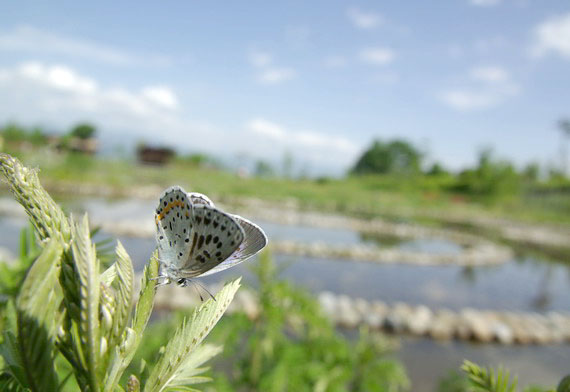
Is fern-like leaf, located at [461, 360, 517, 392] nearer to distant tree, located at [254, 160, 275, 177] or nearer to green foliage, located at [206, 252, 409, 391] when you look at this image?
green foliage, located at [206, 252, 409, 391]

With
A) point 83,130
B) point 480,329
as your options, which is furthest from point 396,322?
point 83,130

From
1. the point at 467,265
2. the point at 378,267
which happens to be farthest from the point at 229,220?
the point at 467,265

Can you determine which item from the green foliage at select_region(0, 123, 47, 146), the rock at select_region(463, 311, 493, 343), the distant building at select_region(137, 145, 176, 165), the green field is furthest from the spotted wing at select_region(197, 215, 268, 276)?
the distant building at select_region(137, 145, 176, 165)

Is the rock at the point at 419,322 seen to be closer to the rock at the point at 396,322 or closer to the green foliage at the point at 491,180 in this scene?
the rock at the point at 396,322

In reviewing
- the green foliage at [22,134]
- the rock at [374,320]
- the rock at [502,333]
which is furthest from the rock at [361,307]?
the green foliage at [22,134]

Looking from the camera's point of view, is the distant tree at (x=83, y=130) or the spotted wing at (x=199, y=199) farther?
the distant tree at (x=83, y=130)

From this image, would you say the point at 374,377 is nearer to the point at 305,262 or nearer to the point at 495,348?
the point at 495,348

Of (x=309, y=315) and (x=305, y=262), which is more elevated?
(x=309, y=315)
